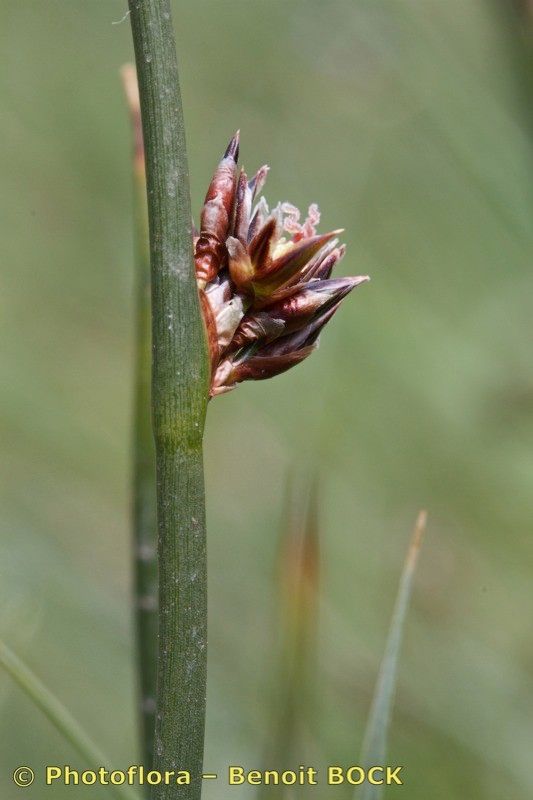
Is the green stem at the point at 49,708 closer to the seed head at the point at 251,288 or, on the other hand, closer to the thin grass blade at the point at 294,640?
the thin grass blade at the point at 294,640

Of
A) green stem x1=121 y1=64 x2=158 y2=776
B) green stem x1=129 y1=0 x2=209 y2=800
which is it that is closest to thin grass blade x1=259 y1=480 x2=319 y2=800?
green stem x1=121 y1=64 x2=158 y2=776

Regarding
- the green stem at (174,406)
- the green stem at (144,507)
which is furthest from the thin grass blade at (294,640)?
the green stem at (174,406)

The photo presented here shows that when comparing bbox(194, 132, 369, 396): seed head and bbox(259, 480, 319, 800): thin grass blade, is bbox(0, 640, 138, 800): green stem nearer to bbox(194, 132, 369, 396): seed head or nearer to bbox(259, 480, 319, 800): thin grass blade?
bbox(259, 480, 319, 800): thin grass blade

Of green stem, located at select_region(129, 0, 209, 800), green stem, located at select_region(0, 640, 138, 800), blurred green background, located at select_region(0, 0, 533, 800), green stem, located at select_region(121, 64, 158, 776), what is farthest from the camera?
blurred green background, located at select_region(0, 0, 533, 800)

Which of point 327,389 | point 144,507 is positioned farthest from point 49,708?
point 327,389

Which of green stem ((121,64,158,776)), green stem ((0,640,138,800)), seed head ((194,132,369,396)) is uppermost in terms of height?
seed head ((194,132,369,396))

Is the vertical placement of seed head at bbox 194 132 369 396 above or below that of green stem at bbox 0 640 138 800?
above
